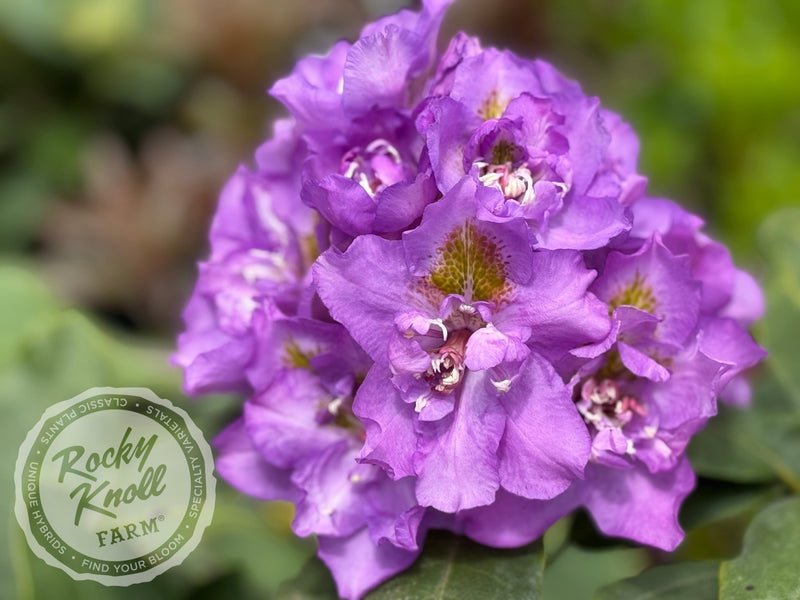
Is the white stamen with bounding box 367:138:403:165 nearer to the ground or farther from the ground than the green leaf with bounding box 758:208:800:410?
farther from the ground

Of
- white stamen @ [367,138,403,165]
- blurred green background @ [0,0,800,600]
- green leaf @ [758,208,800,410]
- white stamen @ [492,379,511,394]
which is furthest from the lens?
blurred green background @ [0,0,800,600]

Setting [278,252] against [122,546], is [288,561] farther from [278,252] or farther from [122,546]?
[278,252]

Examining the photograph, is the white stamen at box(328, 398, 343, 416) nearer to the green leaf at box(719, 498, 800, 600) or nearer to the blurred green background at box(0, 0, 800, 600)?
the green leaf at box(719, 498, 800, 600)

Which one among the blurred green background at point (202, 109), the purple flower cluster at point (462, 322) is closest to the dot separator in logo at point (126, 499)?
the purple flower cluster at point (462, 322)

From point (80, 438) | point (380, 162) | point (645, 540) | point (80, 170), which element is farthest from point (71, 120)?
point (645, 540)

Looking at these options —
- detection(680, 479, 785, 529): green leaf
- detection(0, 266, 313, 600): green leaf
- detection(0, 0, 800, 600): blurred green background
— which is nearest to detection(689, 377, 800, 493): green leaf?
detection(680, 479, 785, 529): green leaf

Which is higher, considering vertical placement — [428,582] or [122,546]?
[428,582]

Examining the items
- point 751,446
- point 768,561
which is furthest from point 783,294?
point 768,561
